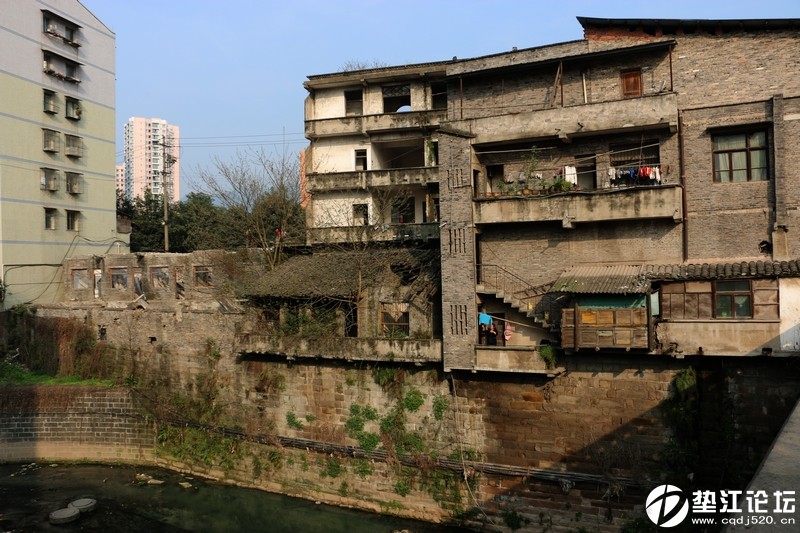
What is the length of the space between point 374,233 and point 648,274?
11.4 metres

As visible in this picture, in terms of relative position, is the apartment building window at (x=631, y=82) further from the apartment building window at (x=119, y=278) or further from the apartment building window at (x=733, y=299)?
the apartment building window at (x=119, y=278)

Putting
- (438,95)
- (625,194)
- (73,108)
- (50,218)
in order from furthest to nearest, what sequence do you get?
Answer: (73,108) < (50,218) < (438,95) < (625,194)

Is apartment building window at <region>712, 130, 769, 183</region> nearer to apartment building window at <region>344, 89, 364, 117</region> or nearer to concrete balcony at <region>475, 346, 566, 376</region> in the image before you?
concrete balcony at <region>475, 346, 566, 376</region>

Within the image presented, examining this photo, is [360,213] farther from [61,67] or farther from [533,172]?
[61,67]

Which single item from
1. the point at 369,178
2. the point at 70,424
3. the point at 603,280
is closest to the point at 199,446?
the point at 70,424

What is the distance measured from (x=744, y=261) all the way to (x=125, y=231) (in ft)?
111

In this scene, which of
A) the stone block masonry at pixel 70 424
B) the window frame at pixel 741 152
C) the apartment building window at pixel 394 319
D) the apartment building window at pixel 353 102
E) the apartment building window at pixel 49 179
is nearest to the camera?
the window frame at pixel 741 152

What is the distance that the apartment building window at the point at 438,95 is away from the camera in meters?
26.1

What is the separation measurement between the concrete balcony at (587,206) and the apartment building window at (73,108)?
87.2 ft

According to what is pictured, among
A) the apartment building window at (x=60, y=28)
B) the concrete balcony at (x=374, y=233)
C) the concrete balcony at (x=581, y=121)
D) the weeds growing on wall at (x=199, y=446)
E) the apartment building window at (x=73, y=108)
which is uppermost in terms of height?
the apartment building window at (x=60, y=28)

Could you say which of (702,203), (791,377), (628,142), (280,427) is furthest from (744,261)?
(280,427)

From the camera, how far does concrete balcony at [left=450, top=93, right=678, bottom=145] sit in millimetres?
15492

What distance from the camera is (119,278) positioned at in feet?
95.7

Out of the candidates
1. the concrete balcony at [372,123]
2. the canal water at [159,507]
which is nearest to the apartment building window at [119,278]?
the canal water at [159,507]
